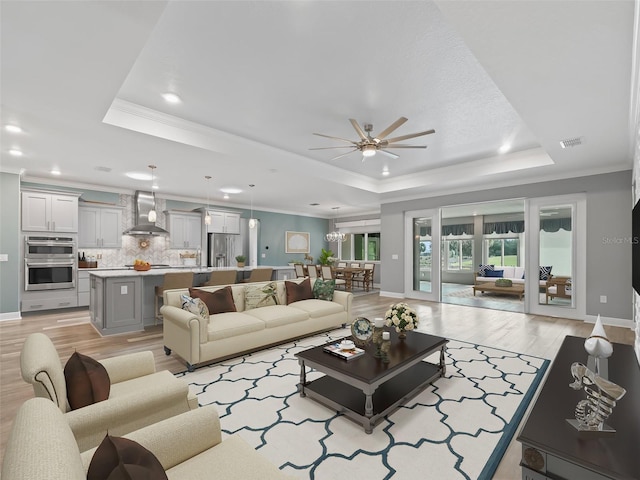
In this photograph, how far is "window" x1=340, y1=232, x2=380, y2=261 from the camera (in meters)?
11.8

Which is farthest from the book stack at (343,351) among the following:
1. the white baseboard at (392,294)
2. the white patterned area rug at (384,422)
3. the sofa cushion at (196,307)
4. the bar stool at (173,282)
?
the white baseboard at (392,294)

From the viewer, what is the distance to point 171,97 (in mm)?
3398

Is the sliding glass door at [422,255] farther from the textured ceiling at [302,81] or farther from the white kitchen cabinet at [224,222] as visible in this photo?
the white kitchen cabinet at [224,222]

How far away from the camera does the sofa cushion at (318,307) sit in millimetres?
4285

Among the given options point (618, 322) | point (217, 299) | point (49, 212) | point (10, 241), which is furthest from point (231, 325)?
point (618, 322)

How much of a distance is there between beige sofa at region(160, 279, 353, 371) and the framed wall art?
6.48 meters

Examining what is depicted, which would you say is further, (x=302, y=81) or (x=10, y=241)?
(x=10, y=241)

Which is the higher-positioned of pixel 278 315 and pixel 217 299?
pixel 217 299

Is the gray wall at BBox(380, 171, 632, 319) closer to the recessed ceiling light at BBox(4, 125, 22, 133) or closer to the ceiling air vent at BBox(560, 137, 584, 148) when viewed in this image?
the ceiling air vent at BBox(560, 137, 584, 148)

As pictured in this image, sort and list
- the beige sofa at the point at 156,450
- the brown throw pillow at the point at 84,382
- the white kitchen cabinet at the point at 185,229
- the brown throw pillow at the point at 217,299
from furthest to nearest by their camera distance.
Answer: the white kitchen cabinet at the point at 185,229
the brown throw pillow at the point at 217,299
the brown throw pillow at the point at 84,382
the beige sofa at the point at 156,450

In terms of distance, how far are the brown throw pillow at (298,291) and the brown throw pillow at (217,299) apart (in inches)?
34.9

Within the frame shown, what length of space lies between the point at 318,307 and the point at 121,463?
3657 mm

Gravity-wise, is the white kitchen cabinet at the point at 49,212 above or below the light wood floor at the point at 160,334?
above

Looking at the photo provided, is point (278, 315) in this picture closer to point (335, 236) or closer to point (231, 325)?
point (231, 325)
